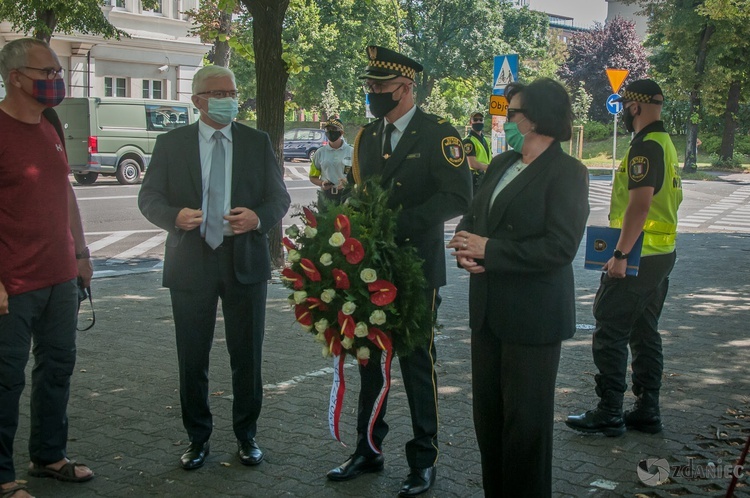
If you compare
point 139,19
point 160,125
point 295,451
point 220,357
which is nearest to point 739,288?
point 220,357

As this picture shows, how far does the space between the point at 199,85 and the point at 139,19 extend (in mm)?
39095

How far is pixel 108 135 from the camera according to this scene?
28.0 meters

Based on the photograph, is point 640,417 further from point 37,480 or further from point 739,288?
point 739,288

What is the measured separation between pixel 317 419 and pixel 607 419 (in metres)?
1.96

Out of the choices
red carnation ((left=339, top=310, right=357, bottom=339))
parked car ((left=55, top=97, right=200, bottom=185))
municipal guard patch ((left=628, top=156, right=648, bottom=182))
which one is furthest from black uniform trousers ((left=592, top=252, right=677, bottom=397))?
parked car ((left=55, top=97, right=200, bottom=185))

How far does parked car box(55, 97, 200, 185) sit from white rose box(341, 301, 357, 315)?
2461 centimetres

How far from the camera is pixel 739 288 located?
38.6 feet

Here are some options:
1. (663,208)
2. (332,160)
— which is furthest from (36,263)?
(332,160)

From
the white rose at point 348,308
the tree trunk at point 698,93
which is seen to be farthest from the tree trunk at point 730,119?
the white rose at point 348,308

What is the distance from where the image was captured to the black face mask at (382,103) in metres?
4.88

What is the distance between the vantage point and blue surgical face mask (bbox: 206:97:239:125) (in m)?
5.12

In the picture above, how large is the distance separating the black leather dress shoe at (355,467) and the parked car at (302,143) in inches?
1628

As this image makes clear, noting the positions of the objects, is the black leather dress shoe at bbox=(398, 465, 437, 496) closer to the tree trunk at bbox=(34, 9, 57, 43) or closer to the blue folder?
the blue folder

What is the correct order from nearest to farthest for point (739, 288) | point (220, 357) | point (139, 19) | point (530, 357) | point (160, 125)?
1. point (530, 357)
2. point (220, 357)
3. point (739, 288)
4. point (160, 125)
5. point (139, 19)
